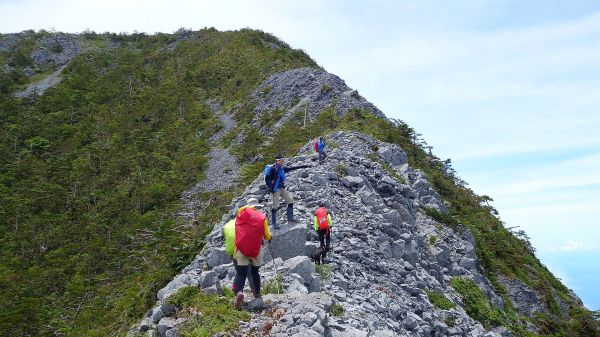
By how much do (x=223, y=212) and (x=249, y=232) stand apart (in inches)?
781

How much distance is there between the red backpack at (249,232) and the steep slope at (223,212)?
1.21 meters

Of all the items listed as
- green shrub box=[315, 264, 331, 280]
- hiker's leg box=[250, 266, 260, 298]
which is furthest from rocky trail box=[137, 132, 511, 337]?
hiker's leg box=[250, 266, 260, 298]

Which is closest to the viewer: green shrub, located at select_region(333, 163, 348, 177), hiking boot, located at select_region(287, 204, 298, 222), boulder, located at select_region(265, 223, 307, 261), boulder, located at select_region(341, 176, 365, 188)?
boulder, located at select_region(265, 223, 307, 261)

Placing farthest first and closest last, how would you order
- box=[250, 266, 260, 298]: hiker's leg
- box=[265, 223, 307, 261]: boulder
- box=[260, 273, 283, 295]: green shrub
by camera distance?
box=[265, 223, 307, 261]: boulder → box=[260, 273, 283, 295]: green shrub → box=[250, 266, 260, 298]: hiker's leg

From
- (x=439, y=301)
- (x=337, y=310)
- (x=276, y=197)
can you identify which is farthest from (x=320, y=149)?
(x=337, y=310)

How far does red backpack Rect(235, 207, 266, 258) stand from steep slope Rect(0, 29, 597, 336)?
1.21m

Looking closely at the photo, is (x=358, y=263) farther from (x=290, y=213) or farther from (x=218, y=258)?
(x=218, y=258)

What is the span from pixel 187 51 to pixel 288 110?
38450 millimetres

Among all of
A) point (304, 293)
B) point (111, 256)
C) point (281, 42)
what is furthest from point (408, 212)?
point (281, 42)

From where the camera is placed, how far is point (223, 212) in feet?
93.0

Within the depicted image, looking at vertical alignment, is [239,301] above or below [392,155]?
below

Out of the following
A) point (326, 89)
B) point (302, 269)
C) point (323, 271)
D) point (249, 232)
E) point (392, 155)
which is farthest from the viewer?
point (326, 89)

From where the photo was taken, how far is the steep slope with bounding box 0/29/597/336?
13.7 metres

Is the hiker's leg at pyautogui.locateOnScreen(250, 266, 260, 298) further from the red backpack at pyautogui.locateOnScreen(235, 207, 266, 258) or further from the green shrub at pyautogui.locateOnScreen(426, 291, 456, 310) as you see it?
the green shrub at pyautogui.locateOnScreen(426, 291, 456, 310)
